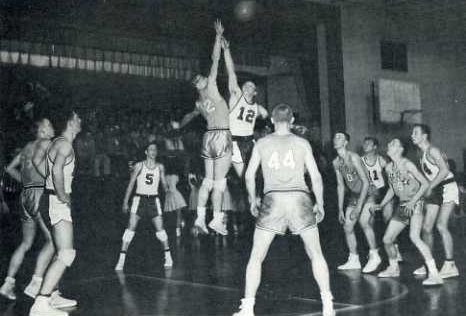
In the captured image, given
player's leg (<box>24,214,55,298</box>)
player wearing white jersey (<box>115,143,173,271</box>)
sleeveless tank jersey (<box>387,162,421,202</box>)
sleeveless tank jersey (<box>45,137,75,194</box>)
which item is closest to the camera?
sleeveless tank jersey (<box>45,137,75,194</box>)

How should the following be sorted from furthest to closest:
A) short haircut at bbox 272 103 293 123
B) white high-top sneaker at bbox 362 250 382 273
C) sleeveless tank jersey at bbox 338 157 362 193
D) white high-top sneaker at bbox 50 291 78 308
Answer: sleeveless tank jersey at bbox 338 157 362 193 → white high-top sneaker at bbox 362 250 382 273 → white high-top sneaker at bbox 50 291 78 308 → short haircut at bbox 272 103 293 123

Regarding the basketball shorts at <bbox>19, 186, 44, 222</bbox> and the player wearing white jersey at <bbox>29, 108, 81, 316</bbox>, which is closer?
the player wearing white jersey at <bbox>29, 108, 81, 316</bbox>

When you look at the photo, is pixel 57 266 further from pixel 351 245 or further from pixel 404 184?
pixel 351 245

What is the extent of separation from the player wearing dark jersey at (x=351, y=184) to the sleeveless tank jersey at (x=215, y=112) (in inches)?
72.4

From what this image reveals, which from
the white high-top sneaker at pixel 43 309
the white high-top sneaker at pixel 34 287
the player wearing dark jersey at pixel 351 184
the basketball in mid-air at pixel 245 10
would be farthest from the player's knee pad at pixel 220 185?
the basketball in mid-air at pixel 245 10

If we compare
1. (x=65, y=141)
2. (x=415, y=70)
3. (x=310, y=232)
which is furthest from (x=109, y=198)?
(x=415, y=70)

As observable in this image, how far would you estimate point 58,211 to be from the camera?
19.2 ft

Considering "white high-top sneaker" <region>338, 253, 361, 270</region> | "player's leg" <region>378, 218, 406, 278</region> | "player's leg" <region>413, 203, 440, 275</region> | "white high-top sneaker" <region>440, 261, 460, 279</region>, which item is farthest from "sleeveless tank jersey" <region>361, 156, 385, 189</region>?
"white high-top sneaker" <region>440, 261, 460, 279</region>

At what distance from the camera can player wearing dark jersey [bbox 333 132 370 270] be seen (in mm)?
8102

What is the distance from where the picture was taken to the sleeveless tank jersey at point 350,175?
858cm

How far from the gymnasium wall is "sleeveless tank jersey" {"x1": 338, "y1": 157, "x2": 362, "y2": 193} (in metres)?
6.76

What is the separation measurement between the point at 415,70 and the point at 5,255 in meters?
12.4

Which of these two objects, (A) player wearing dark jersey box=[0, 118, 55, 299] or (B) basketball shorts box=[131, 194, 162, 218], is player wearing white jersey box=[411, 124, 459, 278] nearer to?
(B) basketball shorts box=[131, 194, 162, 218]

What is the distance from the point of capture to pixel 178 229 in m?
13.7
